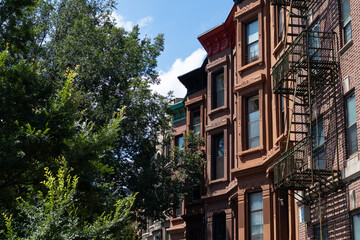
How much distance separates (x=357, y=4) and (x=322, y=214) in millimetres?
6445

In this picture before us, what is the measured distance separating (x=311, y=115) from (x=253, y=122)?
7228mm

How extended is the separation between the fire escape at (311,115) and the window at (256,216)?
3.84m

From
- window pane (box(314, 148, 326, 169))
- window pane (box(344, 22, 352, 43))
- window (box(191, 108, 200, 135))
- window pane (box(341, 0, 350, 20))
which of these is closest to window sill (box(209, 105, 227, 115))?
window (box(191, 108, 200, 135))

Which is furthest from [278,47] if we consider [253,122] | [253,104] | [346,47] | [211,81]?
[211,81]

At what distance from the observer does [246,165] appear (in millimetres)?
23812

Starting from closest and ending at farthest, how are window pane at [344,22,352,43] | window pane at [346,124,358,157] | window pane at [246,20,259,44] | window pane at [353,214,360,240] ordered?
window pane at [353,214,360,240] < window pane at [346,124,358,157] < window pane at [344,22,352,43] < window pane at [246,20,259,44]

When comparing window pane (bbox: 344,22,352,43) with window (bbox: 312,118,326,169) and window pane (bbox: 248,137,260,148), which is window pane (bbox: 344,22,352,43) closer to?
window (bbox: 312,118,326,169)

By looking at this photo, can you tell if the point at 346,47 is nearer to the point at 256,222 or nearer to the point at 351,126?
the point at 351,126

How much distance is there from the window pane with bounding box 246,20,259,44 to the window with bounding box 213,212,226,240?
944 cm

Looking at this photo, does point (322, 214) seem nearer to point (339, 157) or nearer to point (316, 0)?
point (339, 157)

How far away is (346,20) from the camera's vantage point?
55.6ft

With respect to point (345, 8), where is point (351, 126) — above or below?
below

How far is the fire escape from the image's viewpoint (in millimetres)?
16781

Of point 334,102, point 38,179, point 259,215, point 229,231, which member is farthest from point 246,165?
point 38,179
